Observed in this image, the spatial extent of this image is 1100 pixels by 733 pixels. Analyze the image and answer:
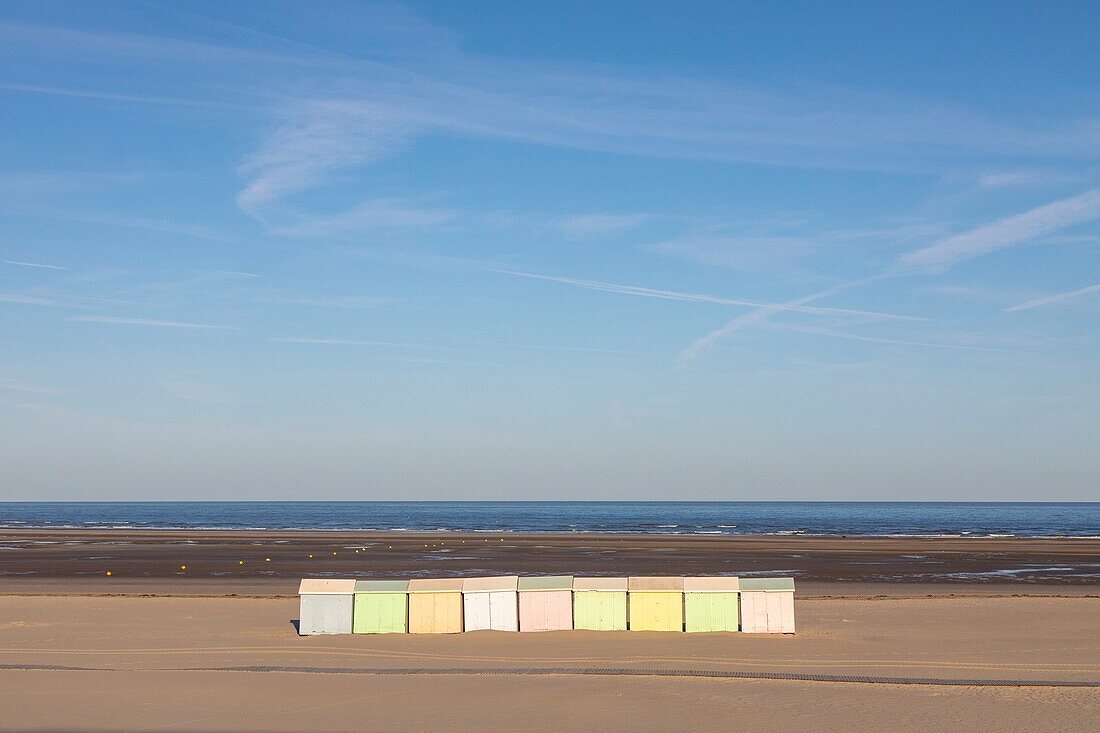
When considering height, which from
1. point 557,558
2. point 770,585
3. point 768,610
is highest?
point 770,585

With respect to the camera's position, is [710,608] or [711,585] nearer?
[710,608]

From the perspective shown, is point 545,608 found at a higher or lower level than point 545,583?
lower

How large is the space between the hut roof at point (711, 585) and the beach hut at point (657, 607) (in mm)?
184

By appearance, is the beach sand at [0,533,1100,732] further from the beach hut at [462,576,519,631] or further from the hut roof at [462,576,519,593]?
the hut roof at [462,576,519,593]

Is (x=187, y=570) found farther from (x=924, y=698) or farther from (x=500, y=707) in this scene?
(x=924, y=698)

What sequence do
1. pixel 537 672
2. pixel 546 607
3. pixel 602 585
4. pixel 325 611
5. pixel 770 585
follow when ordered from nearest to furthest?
pixel 537 672
pixel 325 611
pixel 546 607
pixel 770 585
pixel 602 585

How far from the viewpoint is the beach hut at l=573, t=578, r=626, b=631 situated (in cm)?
2138

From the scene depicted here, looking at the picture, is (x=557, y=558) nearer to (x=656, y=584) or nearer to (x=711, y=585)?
(x=656, y=584)

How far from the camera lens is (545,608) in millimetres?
21453

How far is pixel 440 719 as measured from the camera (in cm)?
1370

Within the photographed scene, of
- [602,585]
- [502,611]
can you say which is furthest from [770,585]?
[502,611]

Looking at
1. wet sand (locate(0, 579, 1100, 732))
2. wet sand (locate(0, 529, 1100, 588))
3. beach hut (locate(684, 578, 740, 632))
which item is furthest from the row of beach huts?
wet sand (locate(0, 529, 1100, 588))

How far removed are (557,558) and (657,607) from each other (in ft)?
104

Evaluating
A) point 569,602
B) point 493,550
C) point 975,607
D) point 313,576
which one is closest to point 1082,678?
point 569,602
